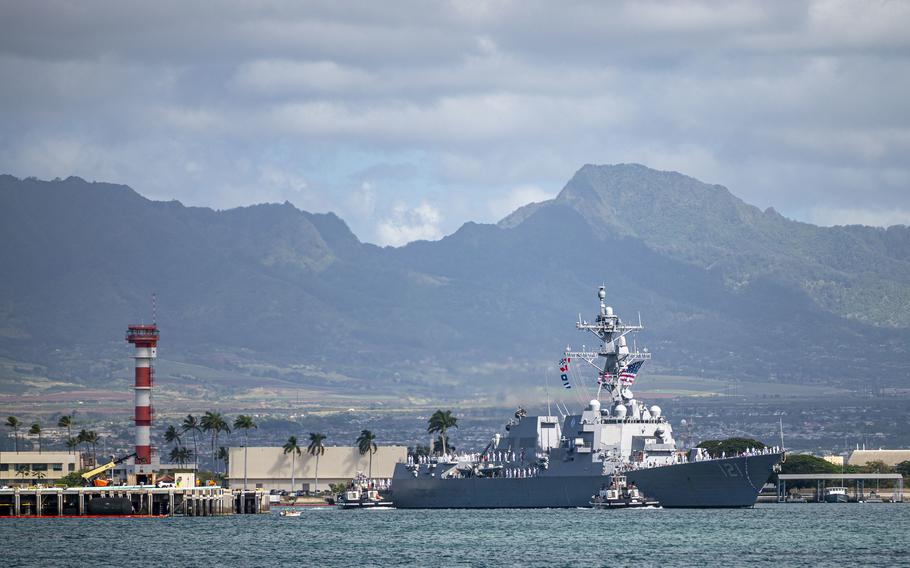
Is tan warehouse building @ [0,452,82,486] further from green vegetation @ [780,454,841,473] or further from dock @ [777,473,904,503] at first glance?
green vegetation @ [780,454,841,473]

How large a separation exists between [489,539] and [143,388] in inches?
2499

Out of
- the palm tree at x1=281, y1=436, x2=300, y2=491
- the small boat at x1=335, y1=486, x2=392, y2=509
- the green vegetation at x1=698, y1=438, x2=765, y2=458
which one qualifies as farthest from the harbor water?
the palm tree at x1=281, y1=436, x2=300, y2=491

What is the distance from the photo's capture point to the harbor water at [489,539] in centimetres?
7762

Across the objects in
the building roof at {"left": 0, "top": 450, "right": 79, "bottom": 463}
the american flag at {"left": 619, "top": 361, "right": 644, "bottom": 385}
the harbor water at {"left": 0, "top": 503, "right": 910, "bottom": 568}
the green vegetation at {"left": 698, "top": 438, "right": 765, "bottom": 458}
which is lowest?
the harbor water at {"left": 0, "top": 503, "right": 910, "bottom": 568}

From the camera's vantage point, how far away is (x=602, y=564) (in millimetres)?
74000

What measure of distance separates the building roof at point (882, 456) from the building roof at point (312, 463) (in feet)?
172

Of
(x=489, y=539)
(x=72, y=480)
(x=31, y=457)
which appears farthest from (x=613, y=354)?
(x=31, y=457)

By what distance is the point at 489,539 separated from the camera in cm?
8875

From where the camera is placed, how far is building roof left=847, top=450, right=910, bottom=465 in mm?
182062

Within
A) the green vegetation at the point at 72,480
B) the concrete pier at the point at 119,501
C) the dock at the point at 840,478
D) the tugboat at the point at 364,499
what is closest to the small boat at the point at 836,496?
the dock at the point at 840,478

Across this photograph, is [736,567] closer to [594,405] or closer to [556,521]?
[556,521]

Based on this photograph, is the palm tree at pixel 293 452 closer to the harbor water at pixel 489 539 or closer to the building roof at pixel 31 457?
the building roof at pixel 31 457

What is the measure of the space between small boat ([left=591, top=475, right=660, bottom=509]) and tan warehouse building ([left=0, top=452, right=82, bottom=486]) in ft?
250

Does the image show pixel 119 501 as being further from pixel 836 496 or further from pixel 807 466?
pixel 807 466
